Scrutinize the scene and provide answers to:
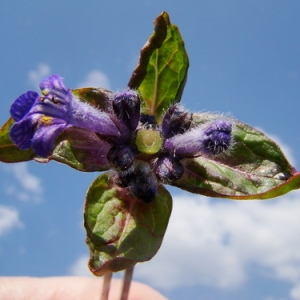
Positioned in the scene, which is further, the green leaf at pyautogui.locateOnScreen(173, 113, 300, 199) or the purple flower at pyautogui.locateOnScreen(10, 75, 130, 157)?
the green leaf at pyautogui.locateOnScreen(173, 113, 300, 199)

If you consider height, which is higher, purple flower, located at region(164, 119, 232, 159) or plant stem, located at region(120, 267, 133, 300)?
purple flower, located at region(164, 119, 232, 159)

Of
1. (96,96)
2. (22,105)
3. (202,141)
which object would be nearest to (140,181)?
(202,141)

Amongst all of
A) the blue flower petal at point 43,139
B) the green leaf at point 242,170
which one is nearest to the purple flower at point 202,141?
the green leaf at point 242,170

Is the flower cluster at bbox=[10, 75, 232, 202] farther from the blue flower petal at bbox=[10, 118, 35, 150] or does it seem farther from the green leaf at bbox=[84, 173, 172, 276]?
the green leaf at bbox=[84, 173, 172, 276]

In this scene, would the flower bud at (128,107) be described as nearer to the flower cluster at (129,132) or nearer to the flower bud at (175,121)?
the flower cluster at (129,132)

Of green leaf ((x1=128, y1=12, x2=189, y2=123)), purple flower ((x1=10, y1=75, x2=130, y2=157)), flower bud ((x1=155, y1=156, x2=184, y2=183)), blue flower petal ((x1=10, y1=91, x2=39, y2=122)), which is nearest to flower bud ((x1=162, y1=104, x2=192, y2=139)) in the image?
flower bud ((x1=155, y1=156, x2=184, y2=183))

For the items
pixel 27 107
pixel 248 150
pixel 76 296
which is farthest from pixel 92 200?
pixel 76 296

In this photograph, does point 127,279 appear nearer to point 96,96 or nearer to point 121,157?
point 121,157
